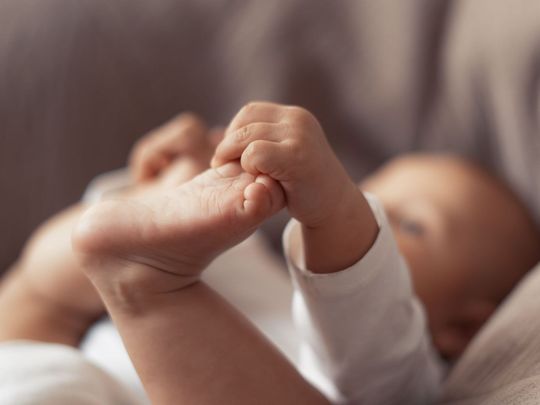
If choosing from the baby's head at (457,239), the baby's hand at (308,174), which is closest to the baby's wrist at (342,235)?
the baby's hand at (308,174)

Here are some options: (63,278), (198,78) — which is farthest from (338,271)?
(198,78)

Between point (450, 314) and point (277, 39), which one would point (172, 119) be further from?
point (450, 314)

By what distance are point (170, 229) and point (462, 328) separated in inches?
23.8

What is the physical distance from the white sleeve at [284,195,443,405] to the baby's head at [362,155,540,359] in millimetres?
228

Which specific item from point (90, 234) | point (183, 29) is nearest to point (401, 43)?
point (183, 29)

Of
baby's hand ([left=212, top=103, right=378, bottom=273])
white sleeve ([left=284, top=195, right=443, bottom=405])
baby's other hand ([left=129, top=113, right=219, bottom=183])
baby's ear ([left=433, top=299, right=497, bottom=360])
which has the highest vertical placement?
baby's hand ([left=212, top=103, right=378, bottom=273])

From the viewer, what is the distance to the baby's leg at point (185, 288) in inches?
21.3

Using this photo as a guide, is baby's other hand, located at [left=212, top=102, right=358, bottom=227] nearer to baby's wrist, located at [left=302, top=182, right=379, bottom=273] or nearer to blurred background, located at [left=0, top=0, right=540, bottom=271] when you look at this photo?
baby's wrist, located at [left=302, top=182, right=379, bottom=273]

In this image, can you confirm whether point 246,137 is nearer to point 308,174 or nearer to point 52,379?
point 308,174

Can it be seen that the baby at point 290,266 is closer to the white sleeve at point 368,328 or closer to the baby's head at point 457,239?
the white sleeve at point 368,328

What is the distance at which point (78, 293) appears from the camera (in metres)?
0.90

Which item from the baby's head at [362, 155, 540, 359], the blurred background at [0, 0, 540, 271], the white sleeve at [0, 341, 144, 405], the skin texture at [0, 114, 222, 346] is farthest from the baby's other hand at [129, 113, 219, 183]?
the white sleeve at [0, 341, 144, 405]

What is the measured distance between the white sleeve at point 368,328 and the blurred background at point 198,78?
1.38 feet

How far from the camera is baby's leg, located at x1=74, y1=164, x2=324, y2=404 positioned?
1.77 ft
